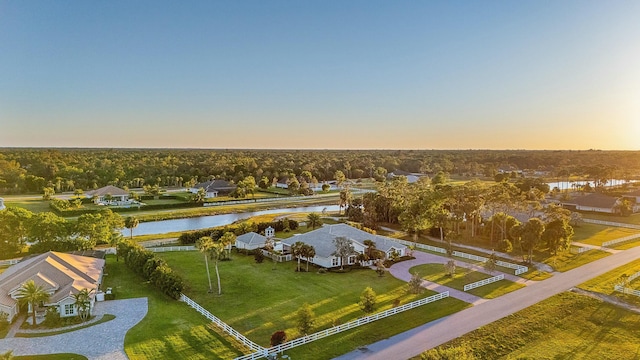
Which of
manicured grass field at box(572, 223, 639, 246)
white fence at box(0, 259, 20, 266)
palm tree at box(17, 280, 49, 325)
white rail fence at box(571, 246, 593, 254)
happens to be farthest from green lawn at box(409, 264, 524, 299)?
white fence at box(0, 259, 20, 266)

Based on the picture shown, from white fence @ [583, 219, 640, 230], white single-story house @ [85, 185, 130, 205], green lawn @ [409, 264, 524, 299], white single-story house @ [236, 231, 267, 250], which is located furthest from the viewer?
white single-story house @ [85, 185, 130, 205]

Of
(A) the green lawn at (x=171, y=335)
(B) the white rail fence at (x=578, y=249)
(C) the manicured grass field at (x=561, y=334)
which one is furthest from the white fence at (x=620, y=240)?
(A) the green lawn at (x=171, y=335)

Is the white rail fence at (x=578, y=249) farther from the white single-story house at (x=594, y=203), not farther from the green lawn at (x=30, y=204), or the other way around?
the green lawn at (x=30, y=204)

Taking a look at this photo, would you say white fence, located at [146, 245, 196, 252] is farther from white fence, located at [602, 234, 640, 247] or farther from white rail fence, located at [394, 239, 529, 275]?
white fence, located at [602, 234, 640, 247]

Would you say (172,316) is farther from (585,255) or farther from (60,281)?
(585,255)

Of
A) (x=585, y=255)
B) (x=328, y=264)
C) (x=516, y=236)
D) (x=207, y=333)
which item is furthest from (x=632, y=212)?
(x=207, y=333)

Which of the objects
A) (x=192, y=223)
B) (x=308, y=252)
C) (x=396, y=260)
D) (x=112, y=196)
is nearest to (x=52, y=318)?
(x=308, y=252)
